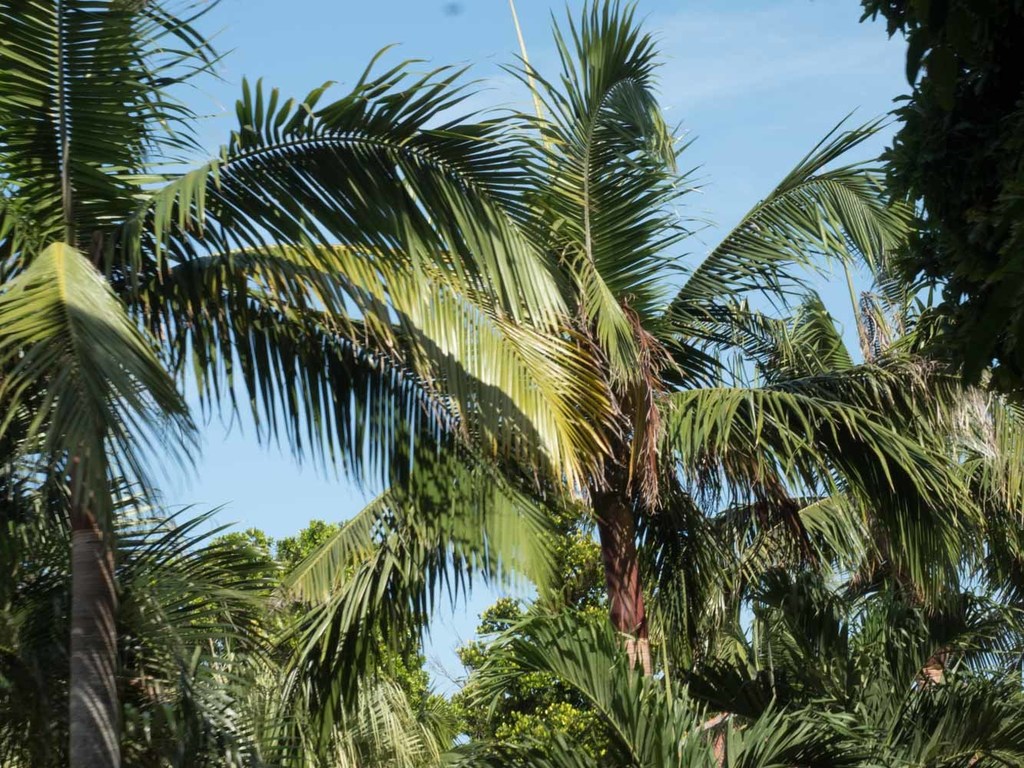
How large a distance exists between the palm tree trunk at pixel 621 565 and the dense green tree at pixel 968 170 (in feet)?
13.2

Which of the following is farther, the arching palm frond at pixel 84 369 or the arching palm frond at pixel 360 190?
the arching palm frond at pixel 360 190

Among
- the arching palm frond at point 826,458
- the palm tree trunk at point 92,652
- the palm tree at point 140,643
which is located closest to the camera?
the palm tree trunk at point 92,652

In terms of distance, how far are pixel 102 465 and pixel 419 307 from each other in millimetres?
2018

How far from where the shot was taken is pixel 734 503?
9.12 m

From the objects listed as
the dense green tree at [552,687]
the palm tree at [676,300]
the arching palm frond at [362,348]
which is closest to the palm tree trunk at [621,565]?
the palm tree at [676,300]

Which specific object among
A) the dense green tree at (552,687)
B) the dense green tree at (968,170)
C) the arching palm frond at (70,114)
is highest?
the arching palm frond at (70,114)

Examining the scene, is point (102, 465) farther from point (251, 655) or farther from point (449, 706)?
point (449, 706)

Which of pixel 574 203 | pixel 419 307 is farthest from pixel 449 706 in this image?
pixel 419 307

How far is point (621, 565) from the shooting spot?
28.1 feet

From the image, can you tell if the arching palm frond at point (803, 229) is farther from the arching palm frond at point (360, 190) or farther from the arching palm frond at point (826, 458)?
the arching palm frond at point (360, 190)

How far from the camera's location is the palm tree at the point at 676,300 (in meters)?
8.30

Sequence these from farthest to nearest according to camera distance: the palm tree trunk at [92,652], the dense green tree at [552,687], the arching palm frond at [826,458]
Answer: the dense green tree at [552,687], the arching palm frond at [826,458], the palm tree trunk at [92,652]

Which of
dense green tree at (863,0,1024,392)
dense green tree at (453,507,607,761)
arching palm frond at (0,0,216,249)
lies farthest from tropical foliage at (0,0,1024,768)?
dense green tree at (453,507,607,761)

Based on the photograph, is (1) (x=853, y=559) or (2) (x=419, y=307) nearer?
(2) (x=419, y=307)
